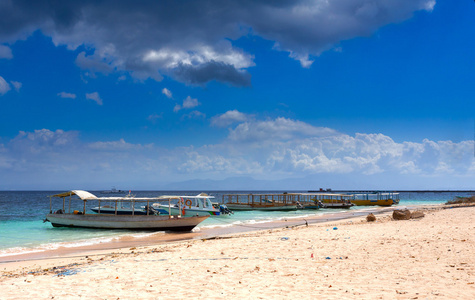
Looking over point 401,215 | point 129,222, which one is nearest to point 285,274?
point 401,215

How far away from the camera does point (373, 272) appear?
8.73m

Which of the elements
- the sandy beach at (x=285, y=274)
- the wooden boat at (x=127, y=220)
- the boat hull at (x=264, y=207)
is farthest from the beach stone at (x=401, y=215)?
the boat hull at (x=264, y=207)

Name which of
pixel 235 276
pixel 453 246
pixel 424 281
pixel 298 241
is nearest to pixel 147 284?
pixel 235 276

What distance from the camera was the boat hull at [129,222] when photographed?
26.3m

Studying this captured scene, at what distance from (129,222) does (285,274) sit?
20696 mm

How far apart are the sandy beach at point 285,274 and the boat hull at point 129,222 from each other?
13.2 metres

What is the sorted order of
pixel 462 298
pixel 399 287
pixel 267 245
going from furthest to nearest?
pixel 267 245
pixel 399 287
pixel 462 298

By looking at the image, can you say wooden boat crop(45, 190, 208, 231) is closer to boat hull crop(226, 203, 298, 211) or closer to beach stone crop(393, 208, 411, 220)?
beach stone crop(393, 208, 411, 220)

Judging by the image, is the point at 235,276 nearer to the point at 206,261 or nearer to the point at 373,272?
the point at 206,261

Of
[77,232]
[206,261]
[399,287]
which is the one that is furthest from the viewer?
[77,232]

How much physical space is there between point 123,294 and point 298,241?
819 cm

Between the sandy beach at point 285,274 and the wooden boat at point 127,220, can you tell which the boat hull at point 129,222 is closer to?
the wooden boat at point 127,220

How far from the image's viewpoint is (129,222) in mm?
27219

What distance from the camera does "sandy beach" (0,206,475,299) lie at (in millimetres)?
7363
